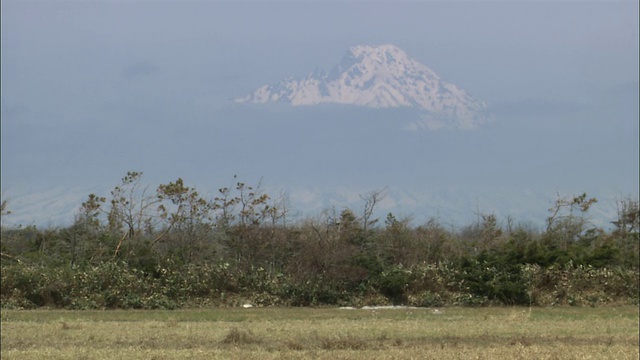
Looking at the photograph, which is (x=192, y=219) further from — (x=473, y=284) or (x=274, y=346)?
(x=274, y=346)

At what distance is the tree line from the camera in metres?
34.9

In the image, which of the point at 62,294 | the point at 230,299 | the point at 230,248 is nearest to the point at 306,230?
the point at 230,248

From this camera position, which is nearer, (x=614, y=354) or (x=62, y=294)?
(x=614, y=354)

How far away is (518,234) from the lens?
42250 mm

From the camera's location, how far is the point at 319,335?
71.7 ft

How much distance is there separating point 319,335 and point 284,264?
16.6 metres

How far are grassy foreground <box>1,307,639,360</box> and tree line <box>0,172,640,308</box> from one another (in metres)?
3.61

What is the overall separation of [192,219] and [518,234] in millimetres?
16431

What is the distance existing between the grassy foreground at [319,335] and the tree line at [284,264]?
142 inches

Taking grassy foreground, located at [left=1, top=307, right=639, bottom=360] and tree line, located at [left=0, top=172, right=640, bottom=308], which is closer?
grassy foreground, located at [left=1, top=307, right=639, bottom=360]

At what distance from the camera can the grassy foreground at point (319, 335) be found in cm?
1820

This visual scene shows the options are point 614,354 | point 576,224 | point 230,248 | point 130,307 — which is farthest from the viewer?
point 576,224

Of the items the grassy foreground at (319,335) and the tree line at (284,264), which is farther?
the tree line at (284,264)

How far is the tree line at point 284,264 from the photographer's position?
115 ft
